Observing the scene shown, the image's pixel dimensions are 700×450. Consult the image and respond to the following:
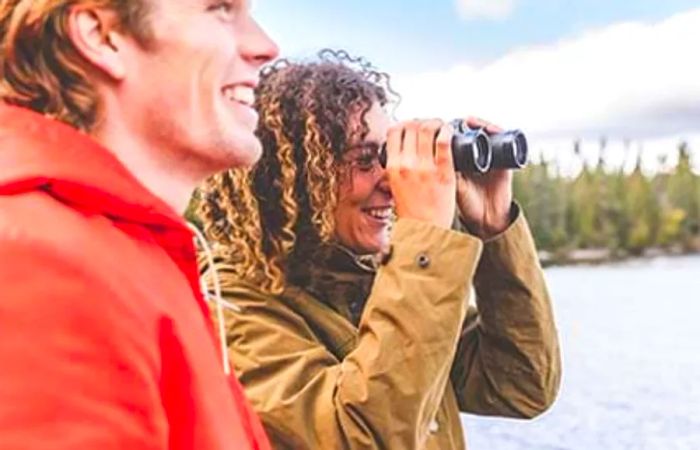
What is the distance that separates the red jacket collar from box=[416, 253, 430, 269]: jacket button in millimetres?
490

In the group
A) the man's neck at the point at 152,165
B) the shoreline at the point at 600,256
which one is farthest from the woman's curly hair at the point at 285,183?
the shoreline at the point at 600,256

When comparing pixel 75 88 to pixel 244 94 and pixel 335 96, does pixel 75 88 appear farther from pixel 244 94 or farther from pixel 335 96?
pixel 335 96

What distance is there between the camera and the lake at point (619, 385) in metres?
3.81

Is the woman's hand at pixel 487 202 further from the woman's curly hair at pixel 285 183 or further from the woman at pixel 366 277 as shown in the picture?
the woman's curly hair at pixel 285 183

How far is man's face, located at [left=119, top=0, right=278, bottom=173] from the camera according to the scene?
2.25 feet

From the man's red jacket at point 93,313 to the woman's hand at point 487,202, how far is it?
659 millimetres

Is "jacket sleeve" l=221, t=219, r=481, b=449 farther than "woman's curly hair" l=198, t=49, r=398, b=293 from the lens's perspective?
No

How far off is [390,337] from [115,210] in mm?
506

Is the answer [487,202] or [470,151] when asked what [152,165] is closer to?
[470,151]

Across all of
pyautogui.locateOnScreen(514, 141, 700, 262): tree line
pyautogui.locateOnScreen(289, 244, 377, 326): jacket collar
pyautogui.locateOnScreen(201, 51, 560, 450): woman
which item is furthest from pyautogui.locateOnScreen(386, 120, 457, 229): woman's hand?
pyautogui.locateOnScreen(514, 141, 700, 262): tree line

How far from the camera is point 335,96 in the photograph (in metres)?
1.28

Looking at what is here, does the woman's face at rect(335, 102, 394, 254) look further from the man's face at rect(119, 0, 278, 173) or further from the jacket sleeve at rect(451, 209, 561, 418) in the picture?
the man's face at rect(119, 0, 278, 173)

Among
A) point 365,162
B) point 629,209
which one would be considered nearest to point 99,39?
point 365,162

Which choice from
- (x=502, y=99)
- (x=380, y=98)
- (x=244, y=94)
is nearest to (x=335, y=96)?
(x=380, y=98)
